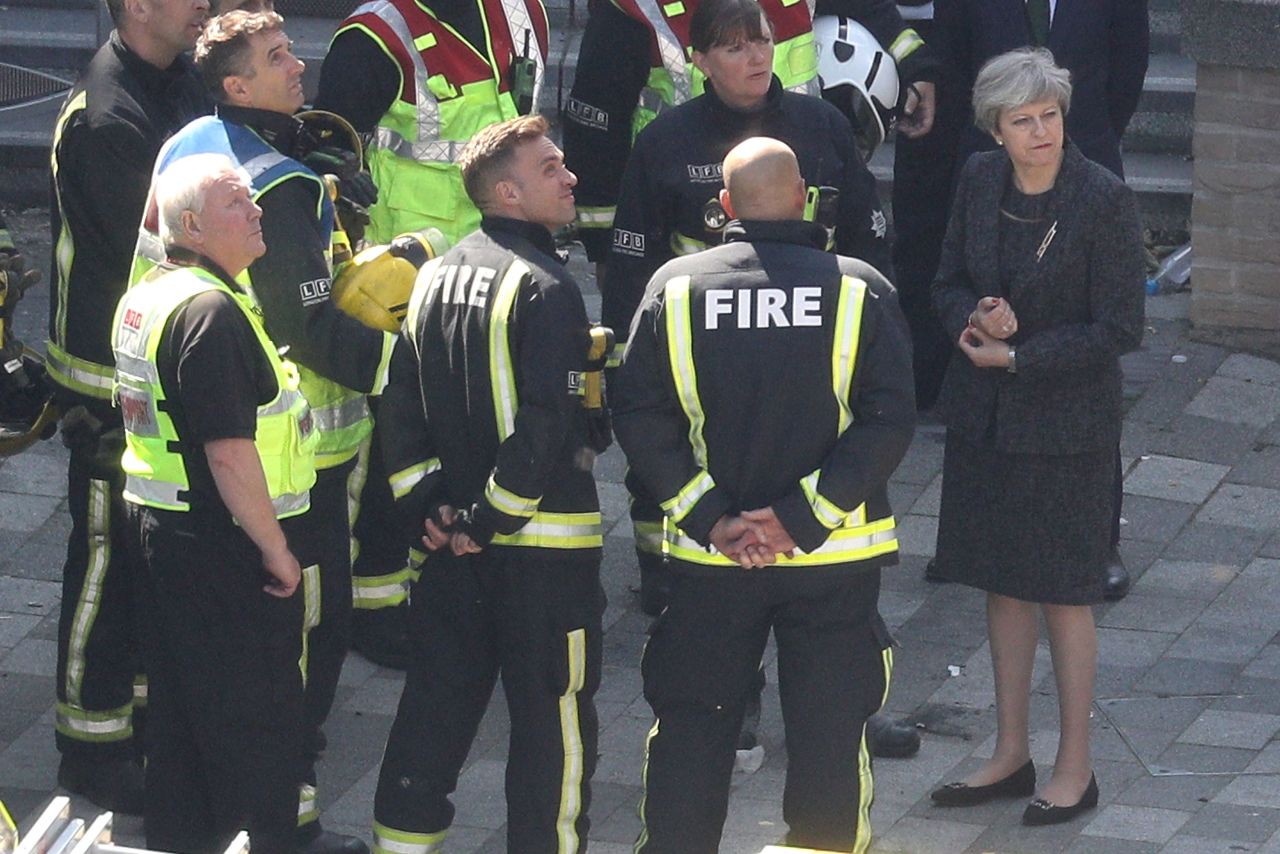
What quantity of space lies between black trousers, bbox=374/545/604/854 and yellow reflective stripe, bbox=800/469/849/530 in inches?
23.7

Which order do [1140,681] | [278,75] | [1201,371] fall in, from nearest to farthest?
1. [278,75]
2. [1140,681]
3. [1201,371]

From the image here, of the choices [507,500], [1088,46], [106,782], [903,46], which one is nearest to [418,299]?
[507,500]

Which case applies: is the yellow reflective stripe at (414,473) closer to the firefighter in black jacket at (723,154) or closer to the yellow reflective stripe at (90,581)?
the yellow reflective stripe at (90,581)

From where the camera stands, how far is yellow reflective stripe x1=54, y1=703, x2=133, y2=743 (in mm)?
5812

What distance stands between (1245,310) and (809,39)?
2826 mm

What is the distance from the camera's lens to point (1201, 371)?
8484mm

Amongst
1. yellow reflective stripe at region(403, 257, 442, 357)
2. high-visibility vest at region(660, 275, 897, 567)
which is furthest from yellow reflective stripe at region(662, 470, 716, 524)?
yellow reflective stripe at region(403, 257, 442, 357)

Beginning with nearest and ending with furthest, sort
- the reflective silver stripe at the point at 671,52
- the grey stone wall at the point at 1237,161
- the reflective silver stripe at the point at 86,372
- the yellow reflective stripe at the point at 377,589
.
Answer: the reflective silver stripe at the point at 86,372 < the reflective silver stripe at the point at 671,52 < the yellow reflective stripe at the point at 377,589 < the grey stone wall at the point at 1237,161

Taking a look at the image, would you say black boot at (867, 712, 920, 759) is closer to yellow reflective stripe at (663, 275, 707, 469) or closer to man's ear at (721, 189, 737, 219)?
yellow reflective stripe at (663, 275, 707, 469)

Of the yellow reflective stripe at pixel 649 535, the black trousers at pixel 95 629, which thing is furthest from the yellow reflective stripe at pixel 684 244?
the black trousers at pixel 95 629

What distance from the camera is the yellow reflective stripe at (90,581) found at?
5742mm

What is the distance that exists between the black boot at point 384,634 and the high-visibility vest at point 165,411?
5.36 feet

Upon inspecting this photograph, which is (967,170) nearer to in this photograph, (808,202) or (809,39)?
(808,202)

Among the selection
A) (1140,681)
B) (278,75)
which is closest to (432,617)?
(278,75)
